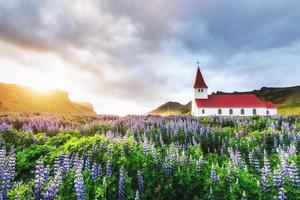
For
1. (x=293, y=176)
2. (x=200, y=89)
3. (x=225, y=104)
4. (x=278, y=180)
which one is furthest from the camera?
(x=200, y=89)

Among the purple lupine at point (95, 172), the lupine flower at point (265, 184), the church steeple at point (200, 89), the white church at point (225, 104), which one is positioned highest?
the church steeple at point (200, 89)

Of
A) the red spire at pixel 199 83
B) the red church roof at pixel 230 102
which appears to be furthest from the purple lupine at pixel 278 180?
the red spire at pixel 199 83

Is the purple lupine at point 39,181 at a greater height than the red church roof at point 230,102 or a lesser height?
lesser

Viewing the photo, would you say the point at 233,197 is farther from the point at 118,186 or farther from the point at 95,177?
the point at 95,177

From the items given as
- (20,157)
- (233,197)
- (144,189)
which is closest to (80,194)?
(144,189)

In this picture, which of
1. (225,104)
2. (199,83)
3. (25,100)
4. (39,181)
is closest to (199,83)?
(199,83)

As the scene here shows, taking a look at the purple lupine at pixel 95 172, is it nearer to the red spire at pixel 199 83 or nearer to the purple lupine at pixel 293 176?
the purple lupine at pixel 293 176

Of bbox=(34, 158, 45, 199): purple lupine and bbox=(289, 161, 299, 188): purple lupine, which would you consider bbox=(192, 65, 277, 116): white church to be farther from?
bbox=(34, 158, 45, 199): purple lupine

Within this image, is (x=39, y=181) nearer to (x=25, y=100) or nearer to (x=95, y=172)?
(x=95, y=172)

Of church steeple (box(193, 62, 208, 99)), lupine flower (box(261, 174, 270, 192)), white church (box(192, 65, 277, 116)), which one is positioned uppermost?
church steeple (box(193, 62, 208, 99))

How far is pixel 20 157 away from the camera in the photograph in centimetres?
823

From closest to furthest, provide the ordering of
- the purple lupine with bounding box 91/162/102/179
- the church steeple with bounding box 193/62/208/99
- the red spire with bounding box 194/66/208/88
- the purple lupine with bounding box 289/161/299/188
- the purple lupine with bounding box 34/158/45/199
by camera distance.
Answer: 1. the purple lupine with bounding box 34/158/45/199
2. the purple lupine with bounding box 289/161/299/188
3. the purple lupine with bounding box 91/162/102/179
4. the red spire with bounding box 194/66/208/88
5. the church steeple with bounding box 193/62/208/99

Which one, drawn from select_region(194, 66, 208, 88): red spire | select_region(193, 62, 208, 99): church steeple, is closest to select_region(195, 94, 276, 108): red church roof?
select_region(193, 62, 208, 99): church steeple

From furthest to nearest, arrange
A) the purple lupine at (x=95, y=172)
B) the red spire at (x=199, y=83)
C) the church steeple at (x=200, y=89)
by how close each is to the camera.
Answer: the church steeple at (x=200, y=89), the red spire at (x=199, y=83), the purple lupine at (x=95, y=172)
